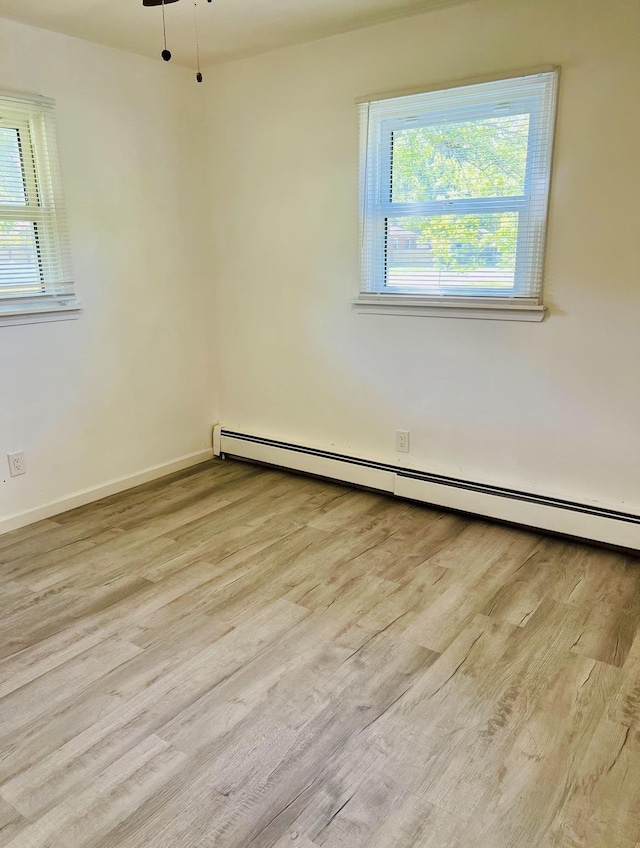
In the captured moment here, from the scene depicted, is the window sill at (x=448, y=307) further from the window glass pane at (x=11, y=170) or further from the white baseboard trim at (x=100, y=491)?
the window glass pane at (x=11, y=170)

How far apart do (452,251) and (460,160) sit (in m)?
0.42

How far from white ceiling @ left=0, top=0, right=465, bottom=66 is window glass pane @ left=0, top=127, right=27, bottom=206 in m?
0.51

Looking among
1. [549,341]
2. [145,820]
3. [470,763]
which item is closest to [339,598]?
[470,763]

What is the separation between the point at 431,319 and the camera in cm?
329

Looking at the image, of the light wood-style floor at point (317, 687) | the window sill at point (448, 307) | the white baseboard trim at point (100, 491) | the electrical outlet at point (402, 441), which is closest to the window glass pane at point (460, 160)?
the window sill at point (448, 307)

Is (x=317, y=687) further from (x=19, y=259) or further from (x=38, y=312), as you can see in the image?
(x=19, y=259)

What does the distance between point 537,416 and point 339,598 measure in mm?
1309

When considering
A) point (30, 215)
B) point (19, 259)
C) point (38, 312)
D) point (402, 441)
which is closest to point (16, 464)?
point (38, 312)

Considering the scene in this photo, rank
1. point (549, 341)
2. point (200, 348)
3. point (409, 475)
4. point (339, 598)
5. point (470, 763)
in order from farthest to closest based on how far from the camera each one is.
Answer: point (200, 348)
point (409, 475)
point (549, 341)
point (339, 598)
point (470, 763)

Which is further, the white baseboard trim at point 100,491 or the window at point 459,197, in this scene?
the white baseboard trim at point 100,491

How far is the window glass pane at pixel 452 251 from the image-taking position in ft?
9.84

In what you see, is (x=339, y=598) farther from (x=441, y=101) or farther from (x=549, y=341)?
(x=441, y=101)

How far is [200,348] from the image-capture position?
422cm

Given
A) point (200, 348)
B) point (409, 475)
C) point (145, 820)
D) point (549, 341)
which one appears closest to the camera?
point (145, 820)
